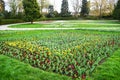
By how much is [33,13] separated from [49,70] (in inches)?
950

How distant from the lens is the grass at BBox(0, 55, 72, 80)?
4.45 metres

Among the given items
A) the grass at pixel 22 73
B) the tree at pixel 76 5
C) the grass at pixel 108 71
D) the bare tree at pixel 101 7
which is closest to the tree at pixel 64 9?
the tree at pixel 76 5

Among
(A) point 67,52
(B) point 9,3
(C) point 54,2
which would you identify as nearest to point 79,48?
(A) point 67,52

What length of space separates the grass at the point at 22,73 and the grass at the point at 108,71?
0.81 meters

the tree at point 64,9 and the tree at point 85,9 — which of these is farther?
the tree at point 85,9

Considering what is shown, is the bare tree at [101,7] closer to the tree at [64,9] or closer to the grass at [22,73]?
the tree at [64,9]

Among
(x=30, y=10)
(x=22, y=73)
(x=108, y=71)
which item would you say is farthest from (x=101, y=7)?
(x=22, y=73)

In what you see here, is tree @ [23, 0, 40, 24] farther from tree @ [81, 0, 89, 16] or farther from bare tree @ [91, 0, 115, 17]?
tree @ [81, 0, 89, 16]

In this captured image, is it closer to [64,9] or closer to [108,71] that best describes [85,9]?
[64,9]

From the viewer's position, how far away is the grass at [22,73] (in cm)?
445

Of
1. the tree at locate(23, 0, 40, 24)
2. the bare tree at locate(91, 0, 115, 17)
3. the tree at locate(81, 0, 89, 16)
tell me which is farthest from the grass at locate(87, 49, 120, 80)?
the tree at locate(81, 0, 89, 16)

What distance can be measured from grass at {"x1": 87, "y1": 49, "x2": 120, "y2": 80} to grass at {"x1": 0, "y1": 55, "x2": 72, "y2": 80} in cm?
81

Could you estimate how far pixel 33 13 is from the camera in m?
28.3

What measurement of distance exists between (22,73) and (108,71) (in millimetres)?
2197
